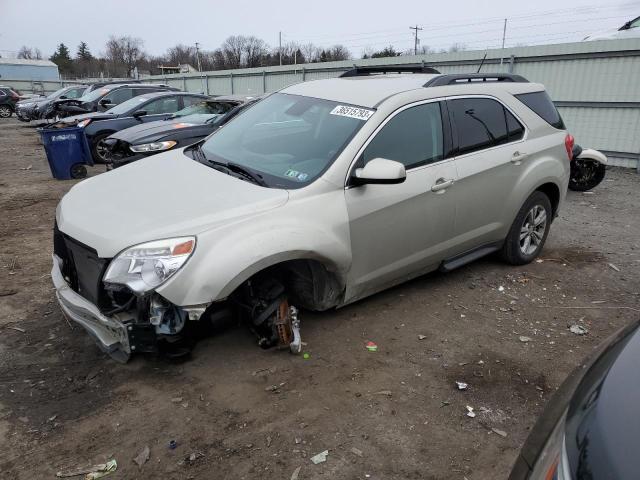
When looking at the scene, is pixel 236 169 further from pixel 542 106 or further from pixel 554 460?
pixel 542 106

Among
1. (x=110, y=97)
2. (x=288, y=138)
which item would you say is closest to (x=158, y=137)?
(x=288, y=138)

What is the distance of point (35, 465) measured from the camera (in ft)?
8.29

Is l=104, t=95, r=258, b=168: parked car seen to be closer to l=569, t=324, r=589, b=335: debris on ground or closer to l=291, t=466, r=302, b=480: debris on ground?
l=569, t=324, r=589, b=335: debris on ground

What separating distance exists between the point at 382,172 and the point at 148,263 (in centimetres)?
159

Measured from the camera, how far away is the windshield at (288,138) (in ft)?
11.6

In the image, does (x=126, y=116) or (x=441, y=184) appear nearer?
(x=441, y=184)

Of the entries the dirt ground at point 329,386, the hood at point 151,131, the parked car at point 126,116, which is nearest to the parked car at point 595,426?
the dirt ground at point 329,386

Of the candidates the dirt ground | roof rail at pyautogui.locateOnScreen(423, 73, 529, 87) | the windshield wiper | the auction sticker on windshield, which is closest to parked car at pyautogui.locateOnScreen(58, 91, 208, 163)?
the dirt ground

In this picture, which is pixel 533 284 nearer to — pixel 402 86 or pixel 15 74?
pixel 402 86

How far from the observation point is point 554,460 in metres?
1.43

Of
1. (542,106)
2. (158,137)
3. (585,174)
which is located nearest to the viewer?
(542,106)

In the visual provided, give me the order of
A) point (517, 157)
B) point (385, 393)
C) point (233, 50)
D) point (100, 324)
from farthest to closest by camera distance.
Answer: point (233, 50)
point (517, 157)
point (385, 393)
point (100, 324)

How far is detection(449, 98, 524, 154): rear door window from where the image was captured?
4.20 metres

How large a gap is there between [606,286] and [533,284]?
70cm
